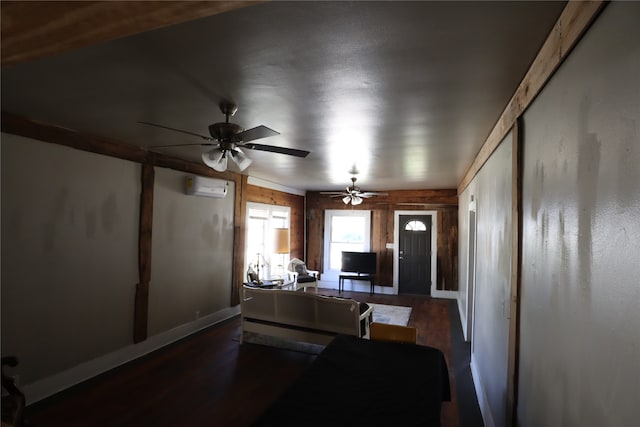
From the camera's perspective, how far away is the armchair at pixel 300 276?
684 cm

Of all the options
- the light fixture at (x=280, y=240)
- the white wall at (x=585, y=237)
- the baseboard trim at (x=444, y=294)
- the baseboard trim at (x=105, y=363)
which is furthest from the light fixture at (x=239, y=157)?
the baseboard trim at (x=444, y=294)

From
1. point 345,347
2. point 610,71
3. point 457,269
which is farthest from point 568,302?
point 457,269

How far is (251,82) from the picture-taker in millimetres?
1995

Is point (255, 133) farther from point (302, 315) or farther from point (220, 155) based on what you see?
point (302, 315)

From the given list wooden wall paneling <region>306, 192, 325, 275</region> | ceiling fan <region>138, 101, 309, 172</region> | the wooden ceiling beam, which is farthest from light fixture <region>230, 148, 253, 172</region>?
wooden wall paneling <region>306, 192, 325, 275</region>

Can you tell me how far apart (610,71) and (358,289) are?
7591 millimetres

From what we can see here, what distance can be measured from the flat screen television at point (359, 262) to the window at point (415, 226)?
3.39 ft

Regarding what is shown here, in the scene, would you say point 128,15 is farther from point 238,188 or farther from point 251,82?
point 238,188

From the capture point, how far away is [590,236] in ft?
3.51

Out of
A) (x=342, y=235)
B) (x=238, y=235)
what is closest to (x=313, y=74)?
(x=238, y=235)

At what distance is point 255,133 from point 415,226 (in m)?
6.25

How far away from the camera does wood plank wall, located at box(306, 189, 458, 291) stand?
7.50 metres

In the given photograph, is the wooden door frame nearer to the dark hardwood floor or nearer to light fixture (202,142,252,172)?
the dark hardwood floor

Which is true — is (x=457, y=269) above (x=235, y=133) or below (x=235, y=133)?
below
